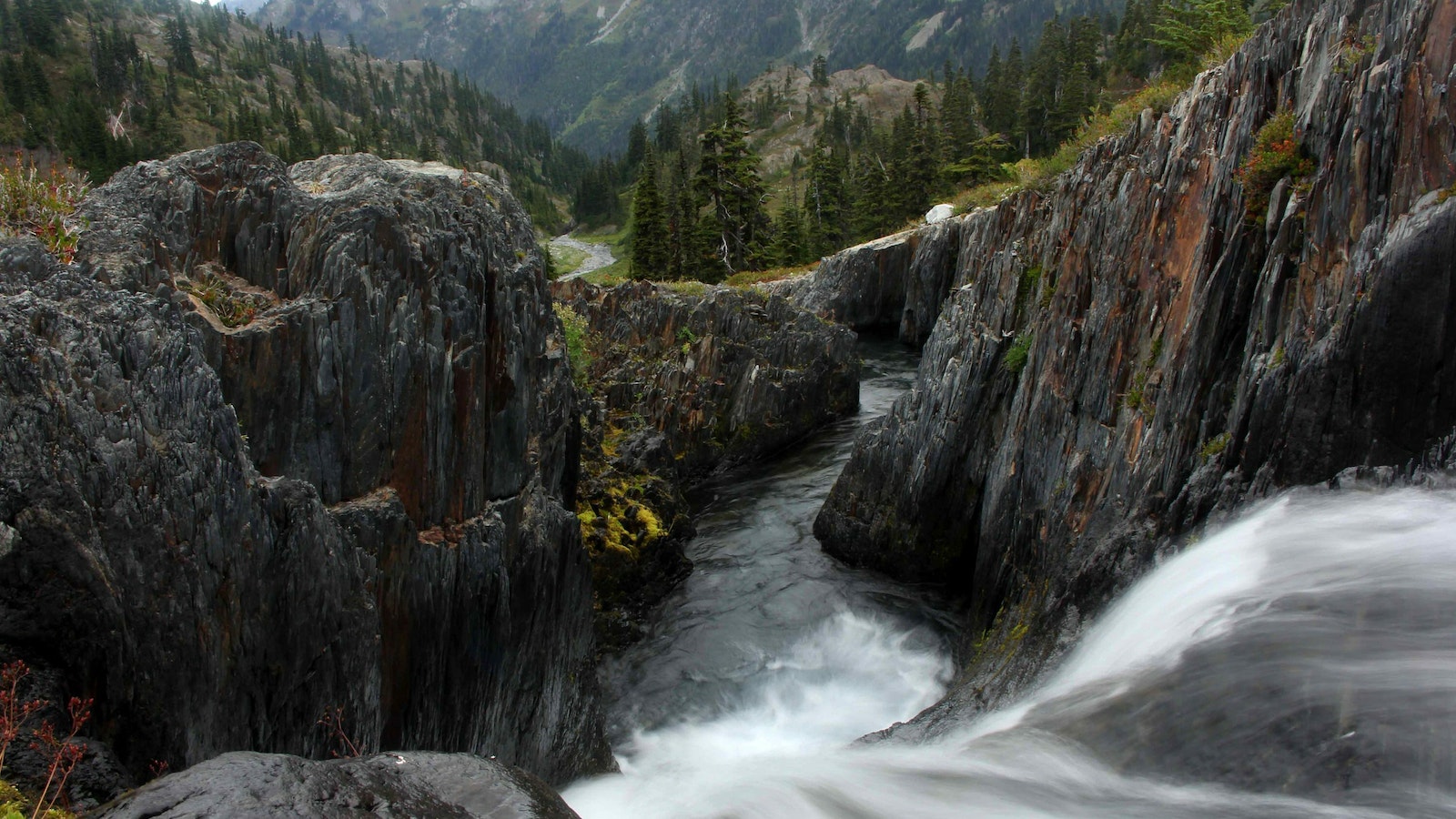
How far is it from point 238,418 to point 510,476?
166 inches

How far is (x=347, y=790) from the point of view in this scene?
230 inches

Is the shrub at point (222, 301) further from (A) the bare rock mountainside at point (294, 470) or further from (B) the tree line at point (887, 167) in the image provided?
(B) the tree line at point (887, 167)

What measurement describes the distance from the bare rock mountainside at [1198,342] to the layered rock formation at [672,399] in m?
6.33

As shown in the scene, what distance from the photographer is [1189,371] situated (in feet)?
38.3

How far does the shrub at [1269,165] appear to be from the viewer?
11.0 m

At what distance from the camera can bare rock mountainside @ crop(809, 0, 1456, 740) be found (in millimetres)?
9289

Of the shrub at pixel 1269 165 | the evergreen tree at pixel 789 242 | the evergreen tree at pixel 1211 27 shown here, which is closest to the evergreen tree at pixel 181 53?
the evergreen tree at pixel 789 242

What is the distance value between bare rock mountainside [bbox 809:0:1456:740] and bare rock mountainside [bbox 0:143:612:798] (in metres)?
6.84

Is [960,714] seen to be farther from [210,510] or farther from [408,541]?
[210,510]

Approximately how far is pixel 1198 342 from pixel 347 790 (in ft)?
37.7

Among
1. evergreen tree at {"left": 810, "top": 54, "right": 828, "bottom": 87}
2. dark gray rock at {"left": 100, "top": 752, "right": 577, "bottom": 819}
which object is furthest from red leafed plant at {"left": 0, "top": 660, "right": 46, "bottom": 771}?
evergreen tree at {"left": 810, "top": 54, "right": 828, "bottom": 87}

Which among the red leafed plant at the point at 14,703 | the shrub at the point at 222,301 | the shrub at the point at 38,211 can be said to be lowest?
the red leafed plant at the point at 14,703

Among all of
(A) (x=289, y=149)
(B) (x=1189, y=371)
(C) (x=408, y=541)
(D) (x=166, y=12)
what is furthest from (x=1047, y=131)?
(D) (x=166, y=12)

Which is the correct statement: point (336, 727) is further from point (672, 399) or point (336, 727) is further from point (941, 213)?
point (941, 213)
